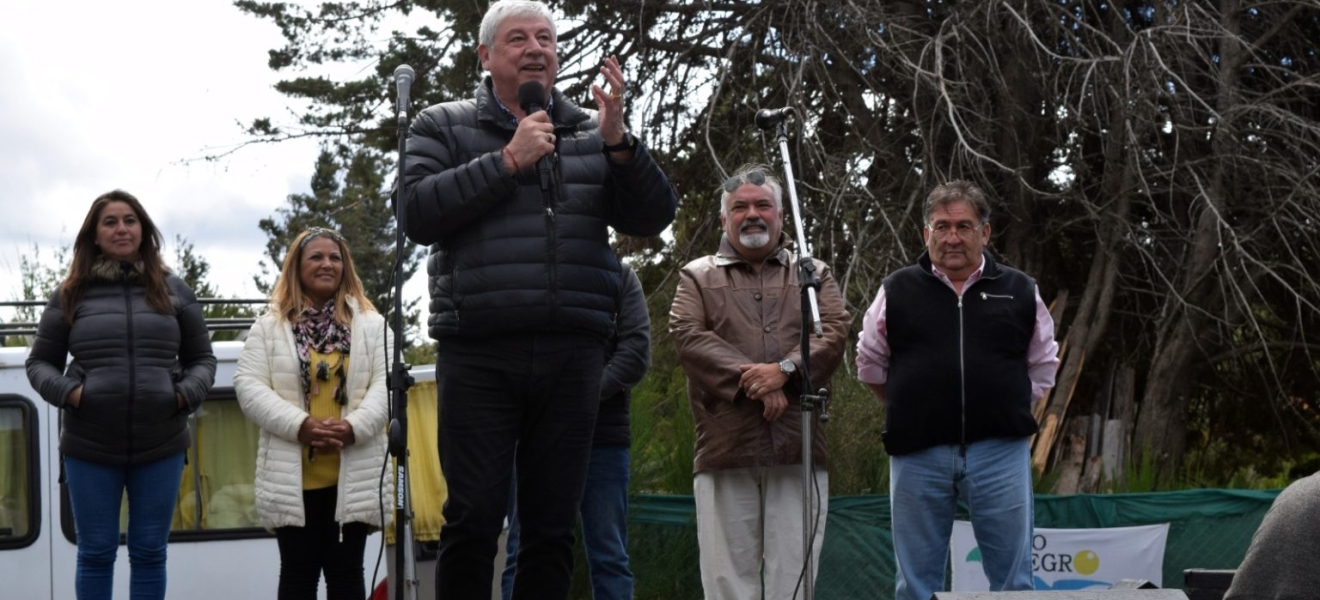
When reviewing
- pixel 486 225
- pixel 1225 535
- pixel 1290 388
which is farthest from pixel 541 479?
pixel 1290 388

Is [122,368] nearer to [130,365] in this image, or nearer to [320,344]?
[130,365]

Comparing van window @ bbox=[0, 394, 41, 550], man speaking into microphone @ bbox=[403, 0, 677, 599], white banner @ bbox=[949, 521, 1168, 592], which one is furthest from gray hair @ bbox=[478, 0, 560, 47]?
white banner @ bbox=[949, 521, 1168, 592]

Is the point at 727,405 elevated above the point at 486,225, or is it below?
below

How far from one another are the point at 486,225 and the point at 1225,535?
551cm

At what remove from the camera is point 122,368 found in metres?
5.88

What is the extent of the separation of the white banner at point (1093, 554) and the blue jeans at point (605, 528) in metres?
2.32

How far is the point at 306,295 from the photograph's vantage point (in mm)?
5953

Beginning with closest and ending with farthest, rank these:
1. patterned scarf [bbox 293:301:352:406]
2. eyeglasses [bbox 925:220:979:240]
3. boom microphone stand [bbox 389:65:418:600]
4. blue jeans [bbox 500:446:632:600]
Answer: boom microphone stand [bbox 389:65:418:600]
eyeglasses [bbox 925:220:979:240]
patterned scarf [bbox 293:301:352:406]
blue jeans [bbox 500:446:632:600]

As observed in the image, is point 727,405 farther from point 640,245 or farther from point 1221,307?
point 1221,307

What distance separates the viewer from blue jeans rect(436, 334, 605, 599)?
4.02 m

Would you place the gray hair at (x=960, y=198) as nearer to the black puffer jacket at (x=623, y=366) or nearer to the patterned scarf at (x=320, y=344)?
the black puffer jacket at (x=623, y=366)

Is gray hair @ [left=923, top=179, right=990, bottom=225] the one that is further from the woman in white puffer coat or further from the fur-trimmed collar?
the fur-trimmed collar

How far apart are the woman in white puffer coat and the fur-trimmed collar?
56 centimetres

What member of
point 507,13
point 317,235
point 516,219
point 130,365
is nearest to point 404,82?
point 507,13
